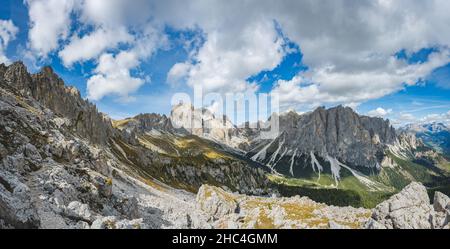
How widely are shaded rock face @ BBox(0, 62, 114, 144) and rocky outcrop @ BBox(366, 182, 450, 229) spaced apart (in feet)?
410

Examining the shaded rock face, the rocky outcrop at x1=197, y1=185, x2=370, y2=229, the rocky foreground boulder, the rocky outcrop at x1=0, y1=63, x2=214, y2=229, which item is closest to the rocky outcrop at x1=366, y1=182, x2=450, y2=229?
the rocky foreground boulder

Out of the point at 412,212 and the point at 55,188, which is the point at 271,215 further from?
the point at 55,188

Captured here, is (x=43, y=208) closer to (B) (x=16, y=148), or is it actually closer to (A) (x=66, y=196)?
(A) (x=66, y=196)

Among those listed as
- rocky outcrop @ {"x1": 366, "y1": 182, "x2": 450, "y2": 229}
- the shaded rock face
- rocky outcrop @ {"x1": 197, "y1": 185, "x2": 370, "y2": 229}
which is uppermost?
the shaded rock face

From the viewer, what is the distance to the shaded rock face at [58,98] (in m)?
151

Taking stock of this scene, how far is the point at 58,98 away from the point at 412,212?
159m

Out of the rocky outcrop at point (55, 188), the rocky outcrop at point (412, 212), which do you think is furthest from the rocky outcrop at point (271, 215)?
the rocky outcrop at point (55, 188)

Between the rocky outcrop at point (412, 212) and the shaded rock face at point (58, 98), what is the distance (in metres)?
125

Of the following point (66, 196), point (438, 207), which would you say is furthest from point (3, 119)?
point (438, 207)

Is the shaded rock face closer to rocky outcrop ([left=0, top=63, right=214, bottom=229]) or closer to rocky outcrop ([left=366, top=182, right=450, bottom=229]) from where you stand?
rocky outcrop ([left=0, top=63, right=214, bottom=229])

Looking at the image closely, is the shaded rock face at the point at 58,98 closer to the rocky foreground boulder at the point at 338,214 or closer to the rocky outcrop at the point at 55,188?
the rocky outcrop at the point at 55,188

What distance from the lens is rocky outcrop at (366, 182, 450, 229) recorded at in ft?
198
